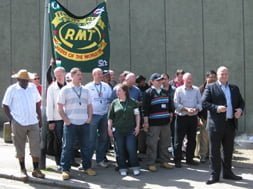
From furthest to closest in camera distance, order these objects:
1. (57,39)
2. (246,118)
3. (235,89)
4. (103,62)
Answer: (246,118) < (103,62) < (57,39) < (235,89)

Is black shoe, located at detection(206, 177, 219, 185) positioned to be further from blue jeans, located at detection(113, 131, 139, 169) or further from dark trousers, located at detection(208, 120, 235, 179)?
blue jeans, located at detection(113, 131, 139, 169)

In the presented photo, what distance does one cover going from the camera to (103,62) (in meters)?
11.0

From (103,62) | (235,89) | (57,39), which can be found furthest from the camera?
(103,62)

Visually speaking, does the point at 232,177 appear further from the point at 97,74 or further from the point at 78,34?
the point at 78,34

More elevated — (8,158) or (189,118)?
(189,118)

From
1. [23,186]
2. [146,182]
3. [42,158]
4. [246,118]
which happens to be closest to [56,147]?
[42,158]

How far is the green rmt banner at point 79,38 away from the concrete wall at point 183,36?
4.57 meters

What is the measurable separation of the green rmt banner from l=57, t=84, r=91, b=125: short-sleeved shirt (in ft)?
4.46

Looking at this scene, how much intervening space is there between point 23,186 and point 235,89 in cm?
405

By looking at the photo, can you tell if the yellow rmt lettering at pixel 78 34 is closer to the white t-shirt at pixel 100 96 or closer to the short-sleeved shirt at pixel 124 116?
the white t-shirt at pixel 100 96

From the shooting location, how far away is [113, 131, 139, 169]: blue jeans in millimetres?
9375

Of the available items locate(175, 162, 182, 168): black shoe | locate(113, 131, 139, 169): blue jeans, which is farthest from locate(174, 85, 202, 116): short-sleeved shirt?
locate(113, 131, 139, 169): blue jeans

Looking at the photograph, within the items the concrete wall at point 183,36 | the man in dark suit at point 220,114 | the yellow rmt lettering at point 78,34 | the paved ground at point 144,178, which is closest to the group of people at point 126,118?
the man in dark suit at point 220,114

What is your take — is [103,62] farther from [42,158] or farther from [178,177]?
[178,177]
